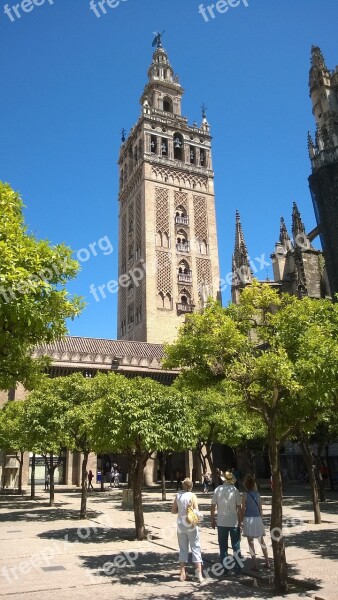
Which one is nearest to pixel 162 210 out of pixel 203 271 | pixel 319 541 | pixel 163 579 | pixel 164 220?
pixel 164 220

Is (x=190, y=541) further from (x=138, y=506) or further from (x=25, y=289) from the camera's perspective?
(x=25, y=289)

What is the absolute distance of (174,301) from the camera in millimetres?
50344

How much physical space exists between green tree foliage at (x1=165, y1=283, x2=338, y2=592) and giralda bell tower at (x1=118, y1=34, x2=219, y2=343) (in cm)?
3782

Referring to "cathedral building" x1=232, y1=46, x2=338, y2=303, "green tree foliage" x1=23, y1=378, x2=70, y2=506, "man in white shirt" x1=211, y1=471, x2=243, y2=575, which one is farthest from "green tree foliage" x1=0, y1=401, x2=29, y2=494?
"cathedral building" x1=232, y1=46, x2=338, y2=303

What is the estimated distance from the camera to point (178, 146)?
59.8 metres

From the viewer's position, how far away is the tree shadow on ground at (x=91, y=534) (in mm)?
11977

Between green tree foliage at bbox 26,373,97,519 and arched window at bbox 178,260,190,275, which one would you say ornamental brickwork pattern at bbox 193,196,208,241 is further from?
green tree foliage at bbox 26,373,97,519

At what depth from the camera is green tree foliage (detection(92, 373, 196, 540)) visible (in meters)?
11.5

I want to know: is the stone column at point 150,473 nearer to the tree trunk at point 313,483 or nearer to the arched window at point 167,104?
the tree trunk at point 313,483

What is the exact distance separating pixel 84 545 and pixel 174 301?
130 feet

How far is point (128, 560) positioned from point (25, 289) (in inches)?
229

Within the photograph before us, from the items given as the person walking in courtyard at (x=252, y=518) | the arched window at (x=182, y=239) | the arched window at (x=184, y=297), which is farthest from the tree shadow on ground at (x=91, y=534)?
the arched window at (x=182, y=239)

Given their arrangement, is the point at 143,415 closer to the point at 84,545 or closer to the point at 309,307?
the point at 84,545

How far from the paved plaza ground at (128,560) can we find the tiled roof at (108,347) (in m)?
22.1
